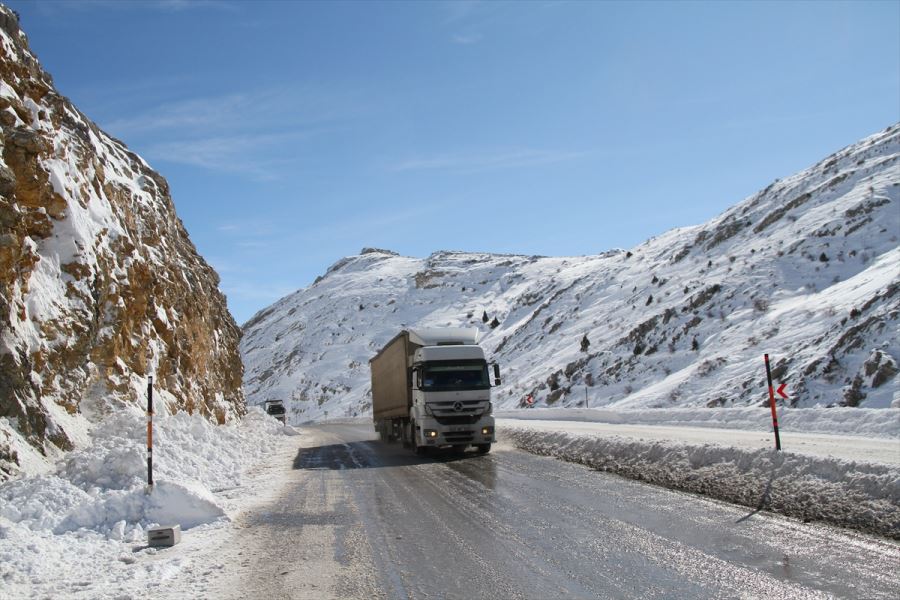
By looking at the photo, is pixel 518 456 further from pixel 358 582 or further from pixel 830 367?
pixel 830 367

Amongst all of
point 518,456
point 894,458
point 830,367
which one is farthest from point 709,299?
point 894,458

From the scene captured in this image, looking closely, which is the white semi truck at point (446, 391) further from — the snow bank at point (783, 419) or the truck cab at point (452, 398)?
the snow bank at point (783, 419)

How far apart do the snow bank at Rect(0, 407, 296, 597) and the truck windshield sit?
7.33 meters

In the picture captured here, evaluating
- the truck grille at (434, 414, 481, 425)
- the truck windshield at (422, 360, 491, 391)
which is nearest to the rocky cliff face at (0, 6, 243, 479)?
the truck windshield at (422, 360, 491, 391)

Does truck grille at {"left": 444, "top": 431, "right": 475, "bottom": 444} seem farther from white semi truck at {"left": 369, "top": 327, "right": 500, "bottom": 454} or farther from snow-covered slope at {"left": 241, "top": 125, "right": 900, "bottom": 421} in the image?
snow-covered slope at {"left": 241, "top": 125, "right": 900, "bottom": 421}

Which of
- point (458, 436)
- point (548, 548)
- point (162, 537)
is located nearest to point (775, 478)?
point (548, 548)

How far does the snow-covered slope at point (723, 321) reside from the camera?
99.4 ft

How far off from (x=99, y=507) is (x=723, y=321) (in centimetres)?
4140

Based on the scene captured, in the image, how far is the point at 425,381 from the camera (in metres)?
19.6

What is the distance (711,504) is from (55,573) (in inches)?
349

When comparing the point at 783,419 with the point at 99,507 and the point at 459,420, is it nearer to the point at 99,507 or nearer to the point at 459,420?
the point at 459,420

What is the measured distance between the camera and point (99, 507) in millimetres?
8828

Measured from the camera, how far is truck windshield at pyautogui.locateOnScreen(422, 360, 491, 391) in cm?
1952

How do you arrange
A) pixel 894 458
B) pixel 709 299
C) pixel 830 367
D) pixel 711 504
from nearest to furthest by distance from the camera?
pixel 711 504 → pixel 894 458 → pixel 830 367 → pixel 709 299
